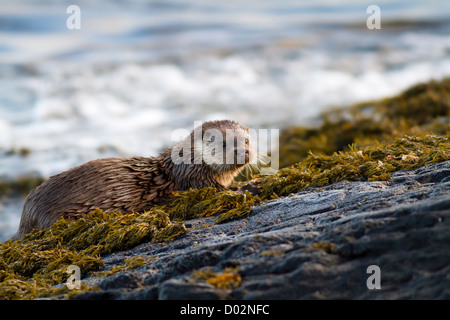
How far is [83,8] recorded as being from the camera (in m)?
29.9

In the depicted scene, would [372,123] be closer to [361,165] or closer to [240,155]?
[240,155]

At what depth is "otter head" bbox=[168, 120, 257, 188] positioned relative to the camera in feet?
21.2

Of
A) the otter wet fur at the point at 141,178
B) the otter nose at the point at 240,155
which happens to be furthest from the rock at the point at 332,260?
the otter nose at the point at 240,155

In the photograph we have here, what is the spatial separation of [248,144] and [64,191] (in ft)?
7.87

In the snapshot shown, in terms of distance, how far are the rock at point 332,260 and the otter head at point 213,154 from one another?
103 inches

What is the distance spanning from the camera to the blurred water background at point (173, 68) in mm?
16266

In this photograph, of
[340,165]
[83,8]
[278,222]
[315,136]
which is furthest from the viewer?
[83,8]

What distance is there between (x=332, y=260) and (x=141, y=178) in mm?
3783

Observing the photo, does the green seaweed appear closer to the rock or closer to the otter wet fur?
the otter wet fur

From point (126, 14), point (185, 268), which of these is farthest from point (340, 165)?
point (126, 14)

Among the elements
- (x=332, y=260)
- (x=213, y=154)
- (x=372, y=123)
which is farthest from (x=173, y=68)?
(x=332, y=260)

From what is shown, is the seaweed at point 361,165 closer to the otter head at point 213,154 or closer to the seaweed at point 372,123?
the otter head at point 213,154
